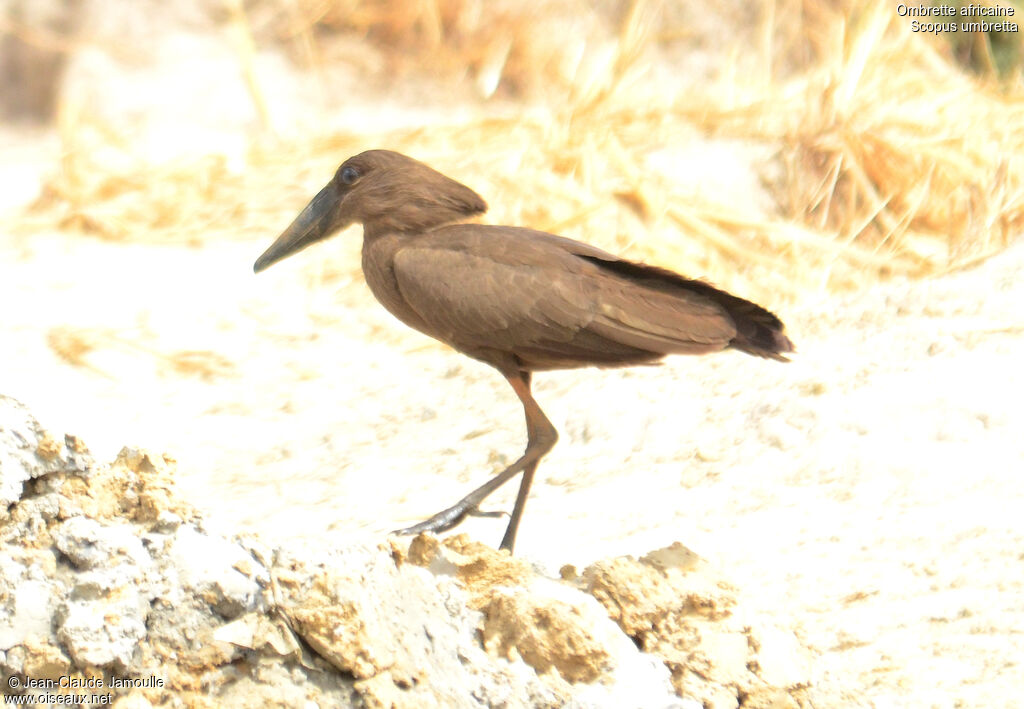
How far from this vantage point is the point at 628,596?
9.19ft

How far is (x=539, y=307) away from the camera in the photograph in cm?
322

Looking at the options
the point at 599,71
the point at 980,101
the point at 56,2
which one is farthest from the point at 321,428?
the point at 56,2

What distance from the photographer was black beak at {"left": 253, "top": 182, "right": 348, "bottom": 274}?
3760mm

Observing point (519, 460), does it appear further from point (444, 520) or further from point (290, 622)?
point (290, 622)

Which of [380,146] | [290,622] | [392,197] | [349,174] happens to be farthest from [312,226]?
[380,146]

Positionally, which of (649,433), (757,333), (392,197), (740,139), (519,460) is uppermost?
(740,139)

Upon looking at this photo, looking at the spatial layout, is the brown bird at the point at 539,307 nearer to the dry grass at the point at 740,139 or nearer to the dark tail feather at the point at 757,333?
the dark tail feather at the point at 757,333

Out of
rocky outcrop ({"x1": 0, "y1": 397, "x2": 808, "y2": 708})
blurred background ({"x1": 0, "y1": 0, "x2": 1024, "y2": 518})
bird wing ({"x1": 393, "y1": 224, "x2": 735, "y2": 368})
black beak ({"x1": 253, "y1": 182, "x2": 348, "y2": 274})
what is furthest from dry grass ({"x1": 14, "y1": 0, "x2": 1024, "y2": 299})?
rocky outcrop ({"x1": 0, "y1": 397, "x2": 808, "y2": 708})

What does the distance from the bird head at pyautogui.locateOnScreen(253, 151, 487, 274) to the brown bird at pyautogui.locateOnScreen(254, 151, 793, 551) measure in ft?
0.18

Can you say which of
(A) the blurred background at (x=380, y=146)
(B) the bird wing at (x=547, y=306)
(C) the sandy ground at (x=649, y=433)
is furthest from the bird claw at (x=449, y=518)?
(A) the blurred background at (x=380, y=146)

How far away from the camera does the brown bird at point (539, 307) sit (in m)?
3.20

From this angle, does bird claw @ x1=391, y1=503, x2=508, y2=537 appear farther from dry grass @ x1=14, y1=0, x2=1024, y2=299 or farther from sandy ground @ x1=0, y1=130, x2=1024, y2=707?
dry grass @ x1=14, y1=0, x2=1024, y2=299

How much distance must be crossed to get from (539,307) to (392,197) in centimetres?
59

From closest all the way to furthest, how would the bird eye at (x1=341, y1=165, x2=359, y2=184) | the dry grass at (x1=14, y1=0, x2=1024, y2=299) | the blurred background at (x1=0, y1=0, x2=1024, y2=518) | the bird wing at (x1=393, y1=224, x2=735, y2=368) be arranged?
the bird wing at (x1=393, y1=224, x2=735, y2=368) < the bird eye at (x1=341, y1=165, x2=359, y2=184) < the blurred background at (x1=0, y1=0, x2=1024, y2=518) < the dry grass at (x1=14, y1=0, x2=1024, y2=299)
